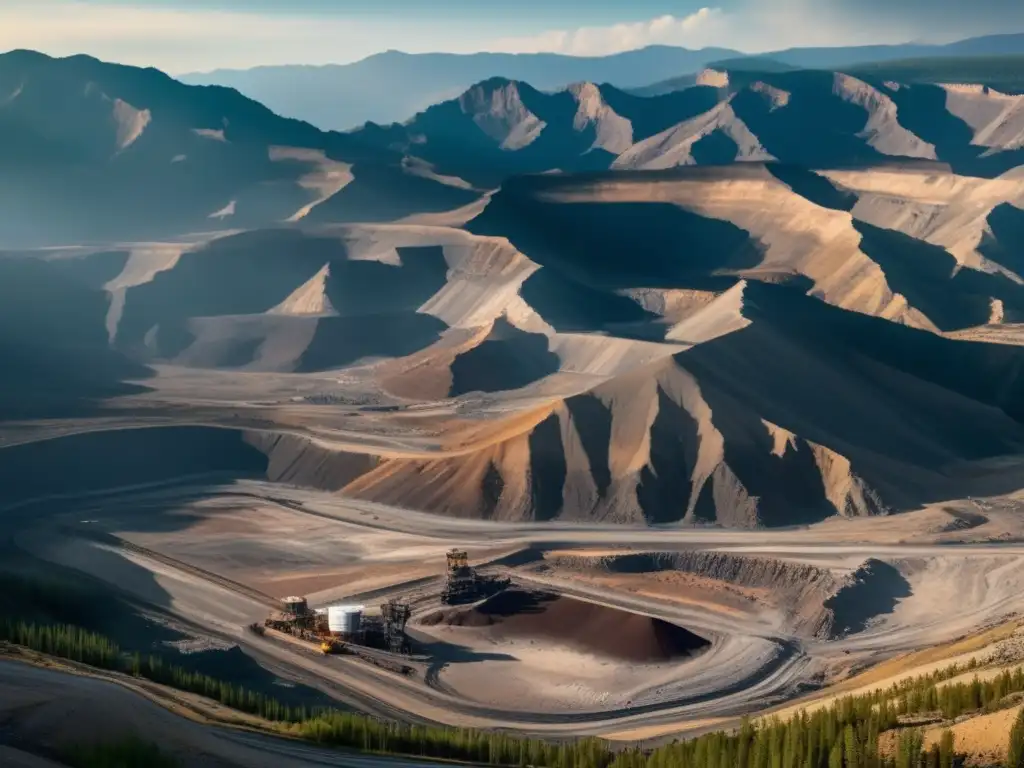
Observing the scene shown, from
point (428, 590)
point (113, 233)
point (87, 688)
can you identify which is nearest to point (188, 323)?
point (113, 233)

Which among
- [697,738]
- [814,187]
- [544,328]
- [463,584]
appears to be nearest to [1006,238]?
[814,187]

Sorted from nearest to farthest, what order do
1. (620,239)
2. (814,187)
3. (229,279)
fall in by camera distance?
(229,279) → (620,239) → (814,187)

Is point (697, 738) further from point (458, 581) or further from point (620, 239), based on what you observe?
point (620, 239)

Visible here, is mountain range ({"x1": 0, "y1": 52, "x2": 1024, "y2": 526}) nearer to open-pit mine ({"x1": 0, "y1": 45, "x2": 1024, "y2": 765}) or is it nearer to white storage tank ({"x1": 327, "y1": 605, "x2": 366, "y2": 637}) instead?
open-pit mine ({"x1": 0, "y1": 45, "x2": 1024, "y2": 765})

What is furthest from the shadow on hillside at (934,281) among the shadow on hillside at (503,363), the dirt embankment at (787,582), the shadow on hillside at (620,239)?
the dirt embankment at (787,582)

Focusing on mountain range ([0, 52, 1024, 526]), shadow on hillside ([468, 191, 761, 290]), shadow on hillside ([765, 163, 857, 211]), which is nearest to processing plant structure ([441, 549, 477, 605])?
mountain range ([0, 52, 1024, 526])

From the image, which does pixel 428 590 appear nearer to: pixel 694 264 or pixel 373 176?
pixel 694 264
